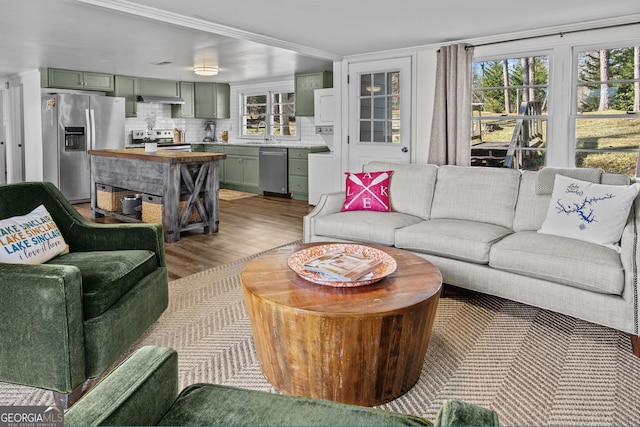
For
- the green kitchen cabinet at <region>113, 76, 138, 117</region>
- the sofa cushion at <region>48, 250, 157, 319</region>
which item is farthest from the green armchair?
the green kitchen cabinet at <region>113, 76, 138, 117</region>

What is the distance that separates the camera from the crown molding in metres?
3.67

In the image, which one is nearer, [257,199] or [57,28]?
[57,28]

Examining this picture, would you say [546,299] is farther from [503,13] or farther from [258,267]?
[503,13]

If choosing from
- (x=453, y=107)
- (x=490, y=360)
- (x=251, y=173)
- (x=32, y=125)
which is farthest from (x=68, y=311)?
(x=32, y=125)

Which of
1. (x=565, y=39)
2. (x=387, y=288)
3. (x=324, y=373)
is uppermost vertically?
(x=565, y=39)

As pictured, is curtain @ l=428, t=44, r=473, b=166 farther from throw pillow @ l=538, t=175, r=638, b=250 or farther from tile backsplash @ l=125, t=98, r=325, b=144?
tile backsplash @ l=125, t=98, r=325, b=144

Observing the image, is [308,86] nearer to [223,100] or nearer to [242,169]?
[242,169]

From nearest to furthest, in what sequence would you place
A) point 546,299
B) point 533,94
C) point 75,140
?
1. point 546,299
2. point 533,94
3. point 75,140

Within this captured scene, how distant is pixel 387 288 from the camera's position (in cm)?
221

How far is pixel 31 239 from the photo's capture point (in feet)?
7.63

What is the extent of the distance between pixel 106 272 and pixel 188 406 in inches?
51.6

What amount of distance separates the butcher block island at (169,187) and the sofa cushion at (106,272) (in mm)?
2335

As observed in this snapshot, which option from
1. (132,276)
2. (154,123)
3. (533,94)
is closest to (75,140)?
(154,123)

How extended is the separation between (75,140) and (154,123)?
1.71 metres
